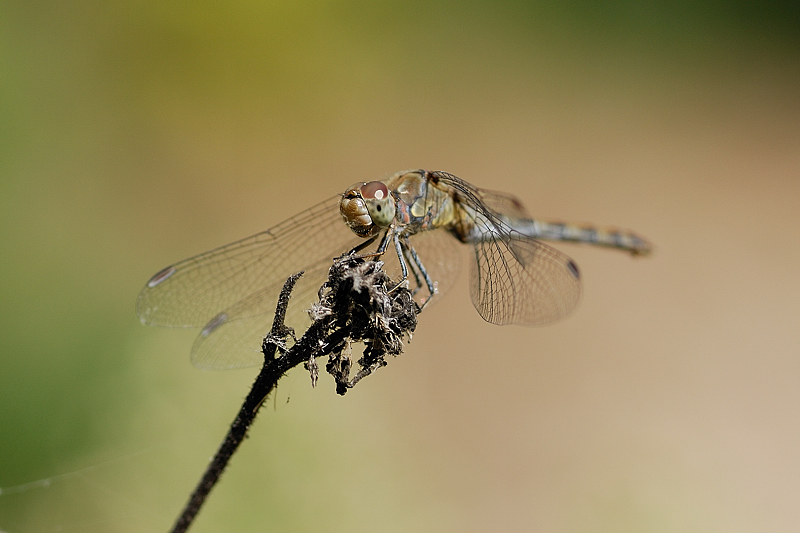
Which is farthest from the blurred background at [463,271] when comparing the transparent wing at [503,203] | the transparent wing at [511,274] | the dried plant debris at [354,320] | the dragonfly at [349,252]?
the transparent wing at [503,203]

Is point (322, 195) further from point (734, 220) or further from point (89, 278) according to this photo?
point (734, 220)

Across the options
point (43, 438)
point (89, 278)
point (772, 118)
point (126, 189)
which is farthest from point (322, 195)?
point (772, 118)

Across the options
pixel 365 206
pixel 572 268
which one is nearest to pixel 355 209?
pixel 365 206

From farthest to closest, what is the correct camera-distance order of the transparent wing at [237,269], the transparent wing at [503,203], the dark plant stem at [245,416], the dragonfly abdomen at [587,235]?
the dragonfly abdomen at [587,235], the transparent wing at [503,203], the transparent wing at [237,269], the dark plant stem at [245,416]

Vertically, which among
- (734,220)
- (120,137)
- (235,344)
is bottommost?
(235,344)

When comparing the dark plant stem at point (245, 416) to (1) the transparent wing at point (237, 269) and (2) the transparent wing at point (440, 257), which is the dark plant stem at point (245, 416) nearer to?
(1) the transparent wing at point (237, 269)
